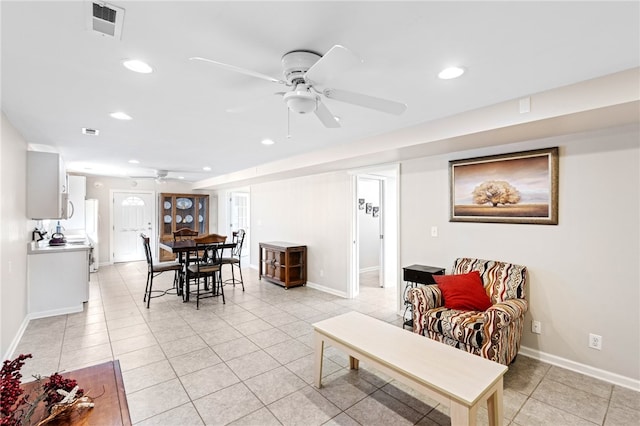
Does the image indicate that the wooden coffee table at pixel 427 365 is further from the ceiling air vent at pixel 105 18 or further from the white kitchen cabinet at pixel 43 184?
the white kitchen cabinet at pixel 43 184

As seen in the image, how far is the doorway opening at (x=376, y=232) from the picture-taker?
196 inches

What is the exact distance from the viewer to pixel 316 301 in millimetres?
4793

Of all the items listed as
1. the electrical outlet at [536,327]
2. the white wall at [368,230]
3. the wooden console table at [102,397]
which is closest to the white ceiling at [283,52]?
the wooden console table at [102,397]

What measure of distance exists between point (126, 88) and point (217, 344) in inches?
101

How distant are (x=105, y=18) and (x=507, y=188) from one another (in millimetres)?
3494

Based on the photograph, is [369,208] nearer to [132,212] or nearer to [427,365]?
[427,365]

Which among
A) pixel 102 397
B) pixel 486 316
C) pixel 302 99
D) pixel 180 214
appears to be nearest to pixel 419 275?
pixel 486 316

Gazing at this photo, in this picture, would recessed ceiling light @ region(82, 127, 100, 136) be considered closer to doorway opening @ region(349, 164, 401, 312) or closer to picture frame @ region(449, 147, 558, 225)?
doorway opening @ region(349, 164, 401, 312)

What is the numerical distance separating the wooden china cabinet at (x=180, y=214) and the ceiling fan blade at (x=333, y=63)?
800 centimetres

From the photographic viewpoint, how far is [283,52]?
1.76 meters

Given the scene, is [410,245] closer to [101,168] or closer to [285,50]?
[285,50]

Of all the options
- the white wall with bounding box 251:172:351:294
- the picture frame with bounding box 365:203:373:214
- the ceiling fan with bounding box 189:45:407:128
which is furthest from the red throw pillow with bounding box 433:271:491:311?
the picture frame with bounding box 365:203:373:214

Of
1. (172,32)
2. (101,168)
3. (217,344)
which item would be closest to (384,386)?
(217,344)

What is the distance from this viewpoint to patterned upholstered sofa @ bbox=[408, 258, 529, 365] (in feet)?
8.20
